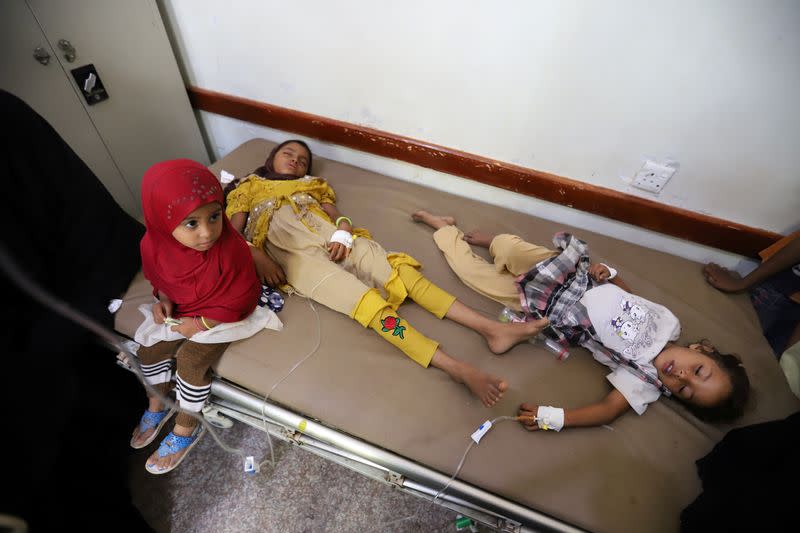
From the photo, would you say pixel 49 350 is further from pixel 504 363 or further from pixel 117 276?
pixel 504 363

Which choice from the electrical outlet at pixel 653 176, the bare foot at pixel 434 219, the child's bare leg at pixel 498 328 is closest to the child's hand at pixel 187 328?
the child's bare leg at pixel 498 328

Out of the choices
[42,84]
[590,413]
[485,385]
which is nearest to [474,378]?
[485,385]

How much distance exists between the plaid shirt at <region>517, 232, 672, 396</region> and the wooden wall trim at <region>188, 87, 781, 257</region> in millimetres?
331

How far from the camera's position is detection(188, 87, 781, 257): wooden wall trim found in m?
1.45

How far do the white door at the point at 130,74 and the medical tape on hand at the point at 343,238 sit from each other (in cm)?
109

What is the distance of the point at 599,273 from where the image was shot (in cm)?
135

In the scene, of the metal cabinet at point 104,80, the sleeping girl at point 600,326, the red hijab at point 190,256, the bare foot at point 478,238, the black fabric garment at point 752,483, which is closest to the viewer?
the black fabric garment at point 752,483

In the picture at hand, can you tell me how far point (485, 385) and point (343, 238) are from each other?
715mm

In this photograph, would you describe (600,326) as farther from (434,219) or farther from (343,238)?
(343,238)

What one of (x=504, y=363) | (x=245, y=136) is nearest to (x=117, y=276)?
(x=245, y=136)

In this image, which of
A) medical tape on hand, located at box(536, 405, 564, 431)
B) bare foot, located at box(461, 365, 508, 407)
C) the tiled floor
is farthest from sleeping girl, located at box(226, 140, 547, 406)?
the tiled floor

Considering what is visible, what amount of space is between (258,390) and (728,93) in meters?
1.73

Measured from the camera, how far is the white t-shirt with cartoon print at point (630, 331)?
112 cm

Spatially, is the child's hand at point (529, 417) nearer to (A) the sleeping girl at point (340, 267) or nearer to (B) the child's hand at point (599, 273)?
(A) the sleeping girl at point (340, 267)
